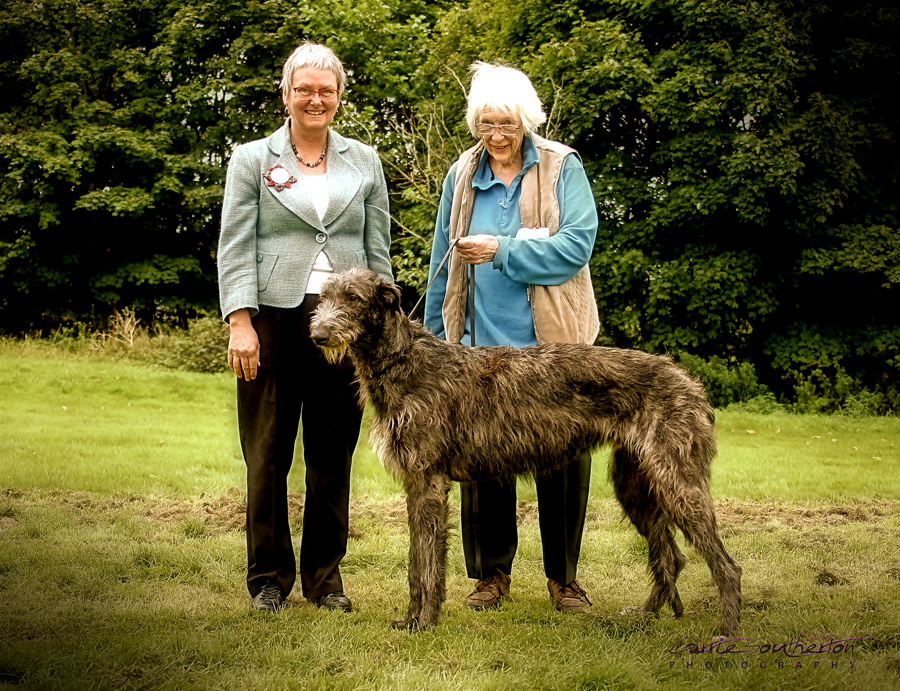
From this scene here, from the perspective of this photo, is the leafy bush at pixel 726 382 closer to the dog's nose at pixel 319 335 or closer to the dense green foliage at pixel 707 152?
the dense green foliage at pixel 707 152

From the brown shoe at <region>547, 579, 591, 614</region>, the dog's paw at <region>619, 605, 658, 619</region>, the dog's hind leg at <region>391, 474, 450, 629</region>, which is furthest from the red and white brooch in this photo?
the dog's paw at <region>619, 605, 658, 619</region>

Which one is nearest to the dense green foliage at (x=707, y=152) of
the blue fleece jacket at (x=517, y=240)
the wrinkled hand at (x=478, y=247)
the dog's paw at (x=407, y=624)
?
the blue fleece jacket at (x=517, y=240)

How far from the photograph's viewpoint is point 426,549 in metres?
4.14

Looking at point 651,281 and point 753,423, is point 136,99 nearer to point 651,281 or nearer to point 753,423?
point 651,281

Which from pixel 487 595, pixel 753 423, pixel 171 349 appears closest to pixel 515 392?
pixel 487 595

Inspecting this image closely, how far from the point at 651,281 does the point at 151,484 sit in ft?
37.2

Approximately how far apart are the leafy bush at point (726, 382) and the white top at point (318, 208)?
11.9 meters

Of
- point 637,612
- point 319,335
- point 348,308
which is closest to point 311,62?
point 348,308

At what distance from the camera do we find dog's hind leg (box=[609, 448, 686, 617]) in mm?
4535

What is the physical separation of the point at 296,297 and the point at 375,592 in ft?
6.16

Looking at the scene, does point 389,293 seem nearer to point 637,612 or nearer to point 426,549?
point 426,549

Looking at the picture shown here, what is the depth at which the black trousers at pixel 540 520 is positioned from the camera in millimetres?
4707

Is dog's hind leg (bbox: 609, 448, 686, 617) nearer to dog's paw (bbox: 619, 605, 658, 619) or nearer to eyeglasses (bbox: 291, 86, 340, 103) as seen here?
dog's paw (bbox: 619, 605, 658, 619)

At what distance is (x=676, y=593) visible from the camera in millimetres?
4555
